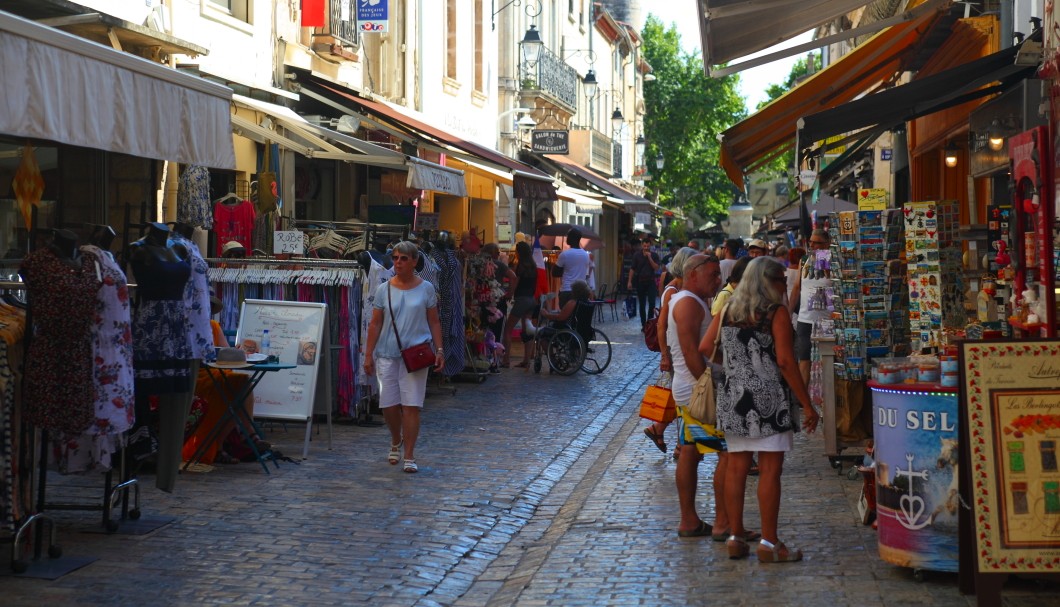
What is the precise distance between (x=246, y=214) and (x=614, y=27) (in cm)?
3703

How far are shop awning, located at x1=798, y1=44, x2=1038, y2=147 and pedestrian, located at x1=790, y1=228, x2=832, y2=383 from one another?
179 cm

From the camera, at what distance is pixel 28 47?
5891 millimetres

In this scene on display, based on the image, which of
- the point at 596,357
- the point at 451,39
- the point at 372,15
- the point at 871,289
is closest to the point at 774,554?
the point at 871,289

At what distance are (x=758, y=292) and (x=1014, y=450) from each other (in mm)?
1556

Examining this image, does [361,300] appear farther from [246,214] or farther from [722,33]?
[722,33]

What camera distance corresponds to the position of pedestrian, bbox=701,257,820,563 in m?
6.71

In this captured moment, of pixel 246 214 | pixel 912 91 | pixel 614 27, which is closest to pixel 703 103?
pixel 614 27

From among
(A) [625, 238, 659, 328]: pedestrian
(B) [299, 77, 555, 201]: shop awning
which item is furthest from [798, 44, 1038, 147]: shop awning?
(A) [625, 238, 659, 328]: pedestrian

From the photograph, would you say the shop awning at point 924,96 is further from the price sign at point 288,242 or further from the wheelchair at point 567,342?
the wheelchair at point 567,342

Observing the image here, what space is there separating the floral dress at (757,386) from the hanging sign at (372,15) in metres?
14.1

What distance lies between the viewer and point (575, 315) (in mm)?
17531

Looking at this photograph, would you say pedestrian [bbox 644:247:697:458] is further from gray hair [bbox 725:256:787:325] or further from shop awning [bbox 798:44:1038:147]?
gray hair [bbox 725:256:787:325]

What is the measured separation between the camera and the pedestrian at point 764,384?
22.0ft

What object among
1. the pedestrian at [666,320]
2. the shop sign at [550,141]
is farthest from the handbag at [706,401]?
the shop sign at [550,141]
